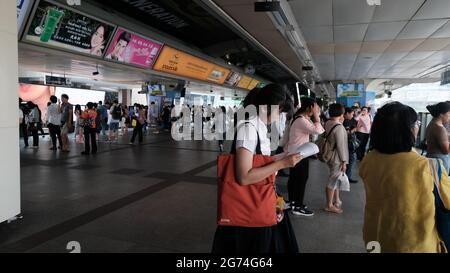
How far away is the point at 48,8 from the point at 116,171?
312 centimetres

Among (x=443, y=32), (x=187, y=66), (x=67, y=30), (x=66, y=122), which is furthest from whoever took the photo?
(x=187, y=66)

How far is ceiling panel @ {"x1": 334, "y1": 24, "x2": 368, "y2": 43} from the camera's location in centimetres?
643

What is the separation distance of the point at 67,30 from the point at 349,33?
5765 millimetres

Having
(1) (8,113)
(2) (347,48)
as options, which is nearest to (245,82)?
(2) (347,48)

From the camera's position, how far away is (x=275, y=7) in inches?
164

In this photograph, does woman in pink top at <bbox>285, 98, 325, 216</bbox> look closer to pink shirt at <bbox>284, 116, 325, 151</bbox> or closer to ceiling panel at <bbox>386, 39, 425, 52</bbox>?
pink shirt at <bbox>284, 116, 325, 151</bbox>

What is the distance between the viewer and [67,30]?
5.46 meters

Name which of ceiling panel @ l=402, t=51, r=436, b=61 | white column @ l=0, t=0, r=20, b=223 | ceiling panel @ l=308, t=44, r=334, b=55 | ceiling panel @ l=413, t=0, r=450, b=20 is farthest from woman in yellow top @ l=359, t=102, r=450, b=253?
ceiling panel @ l=402, t=51, r=436, b=61

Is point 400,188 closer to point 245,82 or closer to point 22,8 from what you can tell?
point 22,8

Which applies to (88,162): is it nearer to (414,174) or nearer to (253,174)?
(253,174)

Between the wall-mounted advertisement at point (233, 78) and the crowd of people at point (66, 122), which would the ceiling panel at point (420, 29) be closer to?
the wall-mounted advertisement at point (233, 78)

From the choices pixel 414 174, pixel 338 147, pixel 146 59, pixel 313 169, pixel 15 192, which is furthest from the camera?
pixel 146 59

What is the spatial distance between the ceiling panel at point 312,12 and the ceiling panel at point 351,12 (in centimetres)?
12

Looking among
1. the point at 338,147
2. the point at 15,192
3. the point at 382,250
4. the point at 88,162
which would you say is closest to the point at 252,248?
the point at 382,250
